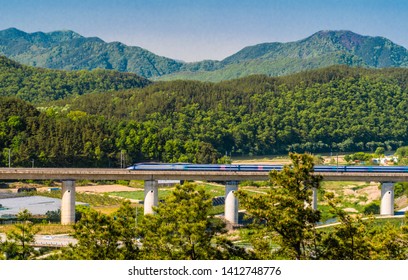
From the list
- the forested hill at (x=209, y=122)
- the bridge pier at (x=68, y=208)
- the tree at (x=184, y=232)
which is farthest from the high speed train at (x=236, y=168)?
the tree at (x=184, y=232)

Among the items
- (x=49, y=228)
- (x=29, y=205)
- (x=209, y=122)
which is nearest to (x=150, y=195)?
(x=49, y=228)

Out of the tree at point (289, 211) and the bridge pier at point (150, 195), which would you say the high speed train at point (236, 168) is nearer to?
the bridge pier at point (150, 195)

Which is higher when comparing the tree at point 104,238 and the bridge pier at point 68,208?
the tree at point 104,238

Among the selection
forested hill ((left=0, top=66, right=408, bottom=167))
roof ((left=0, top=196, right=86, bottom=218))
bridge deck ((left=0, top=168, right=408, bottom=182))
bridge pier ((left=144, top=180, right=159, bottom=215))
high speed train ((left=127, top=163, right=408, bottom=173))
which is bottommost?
roof ((left=0, top=196, right=86, bottom=218))

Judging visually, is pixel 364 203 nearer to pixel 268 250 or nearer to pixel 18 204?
pixel 18 204

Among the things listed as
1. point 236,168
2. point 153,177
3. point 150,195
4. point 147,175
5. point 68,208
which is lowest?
point 68,208

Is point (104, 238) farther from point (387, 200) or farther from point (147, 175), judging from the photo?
point (387, 200)

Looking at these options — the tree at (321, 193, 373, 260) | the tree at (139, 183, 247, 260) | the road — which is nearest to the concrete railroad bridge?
the road

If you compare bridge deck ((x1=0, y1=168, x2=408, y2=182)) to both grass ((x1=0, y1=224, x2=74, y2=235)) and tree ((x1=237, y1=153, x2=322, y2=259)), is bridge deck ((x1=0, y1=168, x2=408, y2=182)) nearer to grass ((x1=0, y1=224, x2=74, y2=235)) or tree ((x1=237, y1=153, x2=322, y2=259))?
grass ((x1=0, y1=224, x2=74, y2=235))
